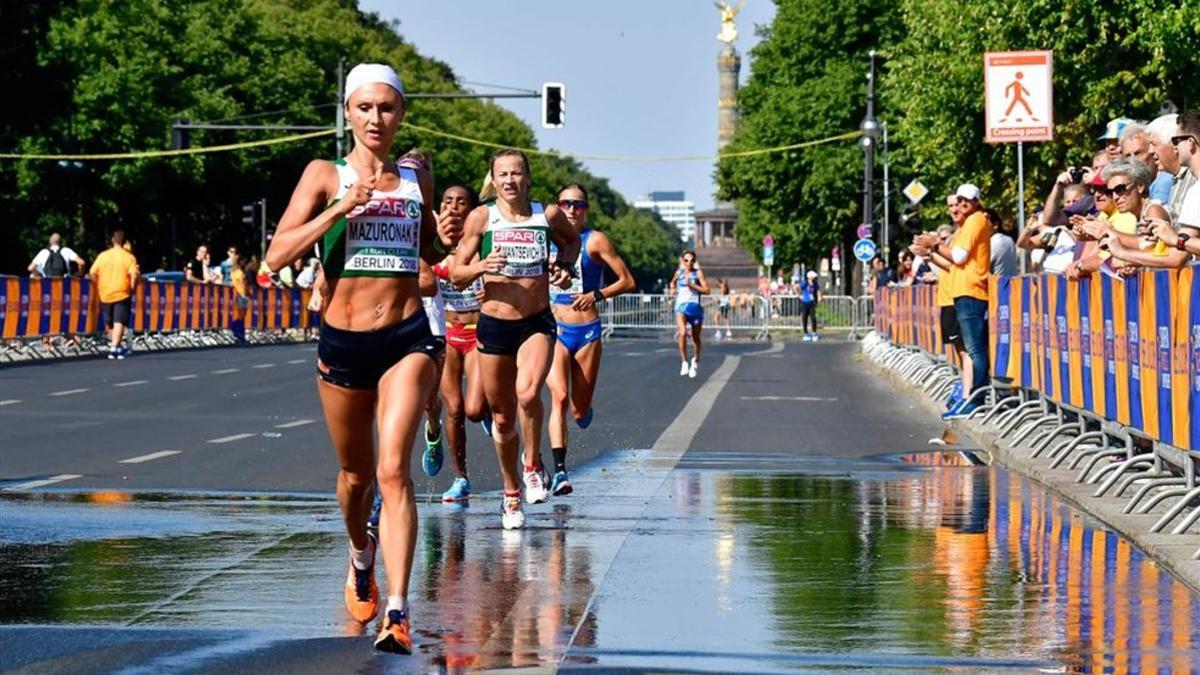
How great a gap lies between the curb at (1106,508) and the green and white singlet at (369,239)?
3.33 meters

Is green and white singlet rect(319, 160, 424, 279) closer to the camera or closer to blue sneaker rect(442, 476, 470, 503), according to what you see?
blue sneaker rect(442, 476, 470, 503)

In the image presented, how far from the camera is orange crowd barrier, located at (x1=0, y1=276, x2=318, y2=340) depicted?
3766 centimetres

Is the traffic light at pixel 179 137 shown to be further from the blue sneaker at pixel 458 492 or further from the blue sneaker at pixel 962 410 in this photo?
the blue sneaker at pixel 458 492

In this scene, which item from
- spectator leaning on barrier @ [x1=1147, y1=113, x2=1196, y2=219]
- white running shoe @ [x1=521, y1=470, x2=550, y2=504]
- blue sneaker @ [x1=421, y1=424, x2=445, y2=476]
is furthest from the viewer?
blue sneaker @ [x1=421, y1=424, x2=445, y2=476]

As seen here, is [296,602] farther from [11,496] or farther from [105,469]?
[105,469]

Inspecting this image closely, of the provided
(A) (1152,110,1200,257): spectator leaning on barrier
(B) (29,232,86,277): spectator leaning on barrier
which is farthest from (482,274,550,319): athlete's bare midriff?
(B) (29,232,86,277): spectator leaning on barrier

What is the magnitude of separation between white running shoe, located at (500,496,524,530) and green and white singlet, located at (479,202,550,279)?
3.74ft

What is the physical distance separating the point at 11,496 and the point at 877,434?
29.4 ft

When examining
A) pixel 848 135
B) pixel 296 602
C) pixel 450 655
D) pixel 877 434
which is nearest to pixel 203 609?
pixel 296 602

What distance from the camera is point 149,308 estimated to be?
150ft

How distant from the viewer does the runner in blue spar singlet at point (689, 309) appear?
3591 centimetres

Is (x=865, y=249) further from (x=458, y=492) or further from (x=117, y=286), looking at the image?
(x=458, y=492)

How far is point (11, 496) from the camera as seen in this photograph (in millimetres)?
14203

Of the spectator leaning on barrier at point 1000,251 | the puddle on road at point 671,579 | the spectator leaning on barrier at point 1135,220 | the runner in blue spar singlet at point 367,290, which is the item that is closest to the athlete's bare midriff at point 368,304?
the runner in blue spar singlet at point 367,290
